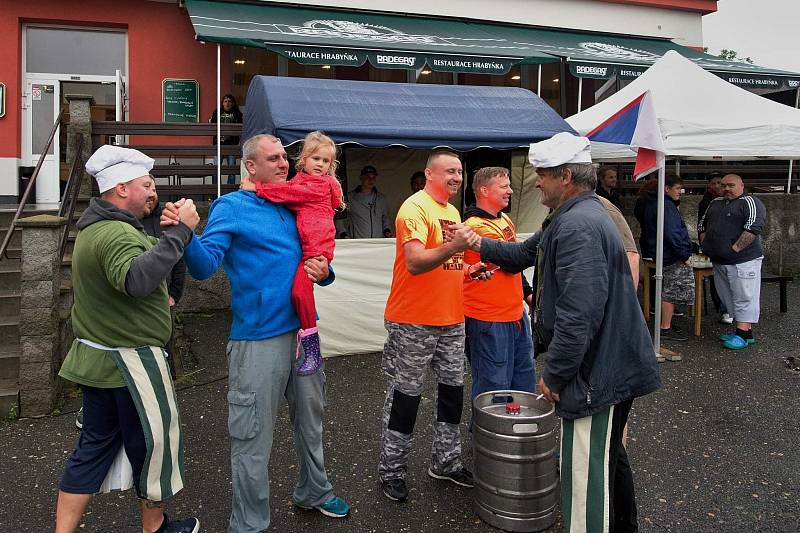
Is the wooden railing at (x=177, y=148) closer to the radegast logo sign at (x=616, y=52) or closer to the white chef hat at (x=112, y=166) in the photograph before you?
the white chef hat at (x=112, y=166)

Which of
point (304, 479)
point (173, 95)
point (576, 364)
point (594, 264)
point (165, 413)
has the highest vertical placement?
point (173, 95)

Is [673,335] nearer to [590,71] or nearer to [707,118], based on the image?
[707,118]

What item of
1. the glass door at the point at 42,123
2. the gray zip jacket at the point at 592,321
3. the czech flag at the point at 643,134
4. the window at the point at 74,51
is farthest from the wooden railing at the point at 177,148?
the gray zip jacket at the point at 592,321

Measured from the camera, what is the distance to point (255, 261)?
9.55 feet

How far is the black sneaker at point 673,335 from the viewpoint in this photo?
24.6ft

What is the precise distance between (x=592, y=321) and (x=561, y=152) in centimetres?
76

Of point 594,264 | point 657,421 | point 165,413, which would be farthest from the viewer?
point 657,421

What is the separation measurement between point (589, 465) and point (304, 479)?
1.52 meters

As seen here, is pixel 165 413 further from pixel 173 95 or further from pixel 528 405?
pixel 173 95

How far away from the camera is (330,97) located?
25.1 ft

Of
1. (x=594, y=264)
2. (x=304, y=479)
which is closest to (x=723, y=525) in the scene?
(x=594, y=264)

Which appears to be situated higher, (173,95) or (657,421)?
(173,95)

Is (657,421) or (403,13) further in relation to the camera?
(403,13)

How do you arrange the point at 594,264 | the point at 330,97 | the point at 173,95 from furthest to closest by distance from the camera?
the point at 173,95
the point at 330,97
the point at 594,264
